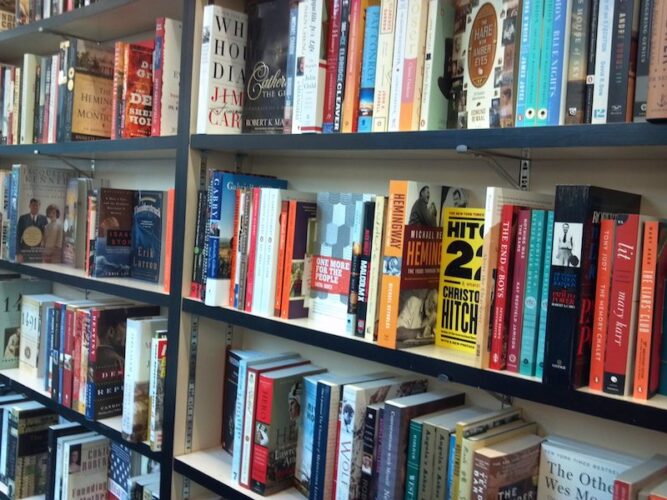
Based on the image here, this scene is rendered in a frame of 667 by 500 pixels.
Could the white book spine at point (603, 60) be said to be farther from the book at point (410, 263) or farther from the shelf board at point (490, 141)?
the book at point (410, 263)

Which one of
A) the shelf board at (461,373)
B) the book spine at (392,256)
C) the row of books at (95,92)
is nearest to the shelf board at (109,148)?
the row of books at (95,92)

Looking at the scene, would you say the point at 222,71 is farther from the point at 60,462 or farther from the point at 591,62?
the point at 60,462

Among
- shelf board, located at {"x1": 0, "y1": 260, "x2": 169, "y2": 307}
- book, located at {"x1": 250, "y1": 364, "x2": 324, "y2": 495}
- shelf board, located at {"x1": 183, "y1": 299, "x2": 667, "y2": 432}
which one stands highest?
shelf board, located at {"x1": 0, "y1": 260, "x2": 169, "y2": 307}

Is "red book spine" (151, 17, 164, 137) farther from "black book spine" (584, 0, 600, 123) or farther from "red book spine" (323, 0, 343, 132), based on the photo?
"black book spine" (584, 0, 600, 123)

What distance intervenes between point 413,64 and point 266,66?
1.42 ft

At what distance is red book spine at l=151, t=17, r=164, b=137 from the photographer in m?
1.61

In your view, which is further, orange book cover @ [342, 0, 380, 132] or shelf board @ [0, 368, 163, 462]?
shelf board @ [0, 368, 163, 462]

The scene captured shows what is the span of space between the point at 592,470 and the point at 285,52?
983mm

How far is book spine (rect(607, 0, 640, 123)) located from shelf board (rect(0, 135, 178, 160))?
0.98 meters

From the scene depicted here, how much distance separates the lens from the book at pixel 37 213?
2.02 meters

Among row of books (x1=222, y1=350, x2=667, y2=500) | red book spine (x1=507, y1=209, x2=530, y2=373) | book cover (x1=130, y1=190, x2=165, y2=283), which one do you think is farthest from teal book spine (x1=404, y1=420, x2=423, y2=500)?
book cover (x1=130, y1=190, x2=165, y2=283)

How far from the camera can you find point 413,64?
1.12 meters

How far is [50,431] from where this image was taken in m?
1.96

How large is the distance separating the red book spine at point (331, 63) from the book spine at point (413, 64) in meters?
0.17
